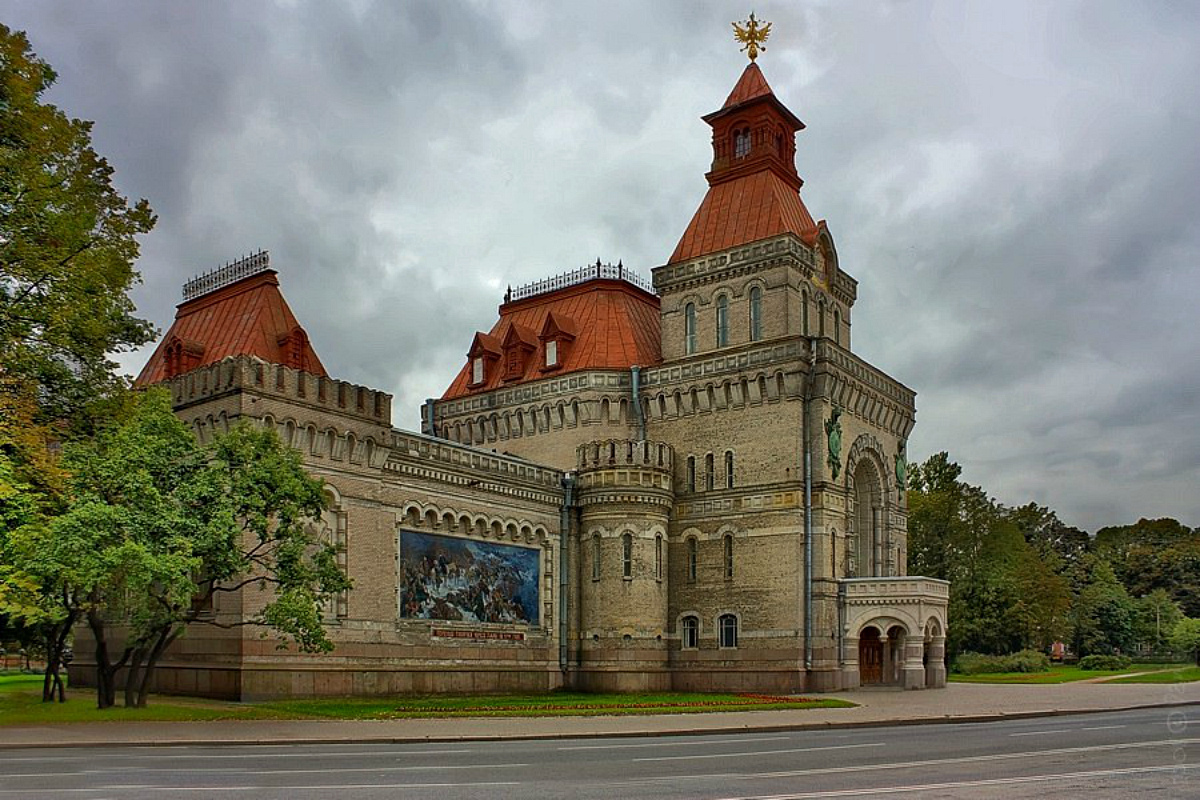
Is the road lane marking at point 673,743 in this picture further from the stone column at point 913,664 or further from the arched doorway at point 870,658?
the arched doorway at point 870,658

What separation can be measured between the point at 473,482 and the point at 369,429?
6.41m

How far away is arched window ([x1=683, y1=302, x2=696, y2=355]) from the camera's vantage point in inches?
2090

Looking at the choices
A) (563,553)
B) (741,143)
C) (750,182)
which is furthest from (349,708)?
(741,143)

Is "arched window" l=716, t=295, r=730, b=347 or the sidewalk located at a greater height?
"arched window" l=716, t=295, r=730, b=347

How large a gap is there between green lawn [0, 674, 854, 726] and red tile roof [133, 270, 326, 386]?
13.8 meters

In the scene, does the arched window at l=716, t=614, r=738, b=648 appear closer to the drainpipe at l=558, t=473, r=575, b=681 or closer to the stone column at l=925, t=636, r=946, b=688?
the drainpipe at l=558, t=473, r=575, b=681

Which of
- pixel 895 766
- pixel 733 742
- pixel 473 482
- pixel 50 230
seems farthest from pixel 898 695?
pixel 50 230

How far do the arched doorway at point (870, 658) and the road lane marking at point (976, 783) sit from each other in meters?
33.3

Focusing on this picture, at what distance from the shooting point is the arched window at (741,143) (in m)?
56.1

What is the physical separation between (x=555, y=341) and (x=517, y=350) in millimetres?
2170

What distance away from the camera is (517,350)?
2226 inches

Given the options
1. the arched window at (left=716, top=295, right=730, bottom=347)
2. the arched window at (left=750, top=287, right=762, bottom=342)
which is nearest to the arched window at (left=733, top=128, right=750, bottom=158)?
→ the arched window at (left=716, top=295, right=730, bottom=347)

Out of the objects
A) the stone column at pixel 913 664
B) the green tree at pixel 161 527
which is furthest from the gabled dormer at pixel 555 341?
the green tree at pixel 161 527

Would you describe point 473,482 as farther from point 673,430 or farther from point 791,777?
point 791,777
